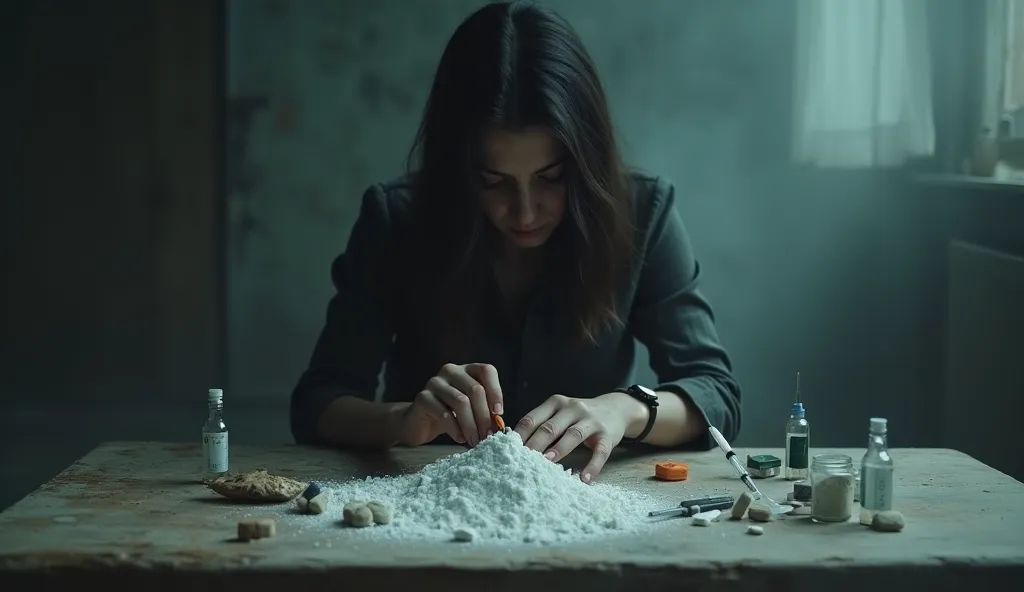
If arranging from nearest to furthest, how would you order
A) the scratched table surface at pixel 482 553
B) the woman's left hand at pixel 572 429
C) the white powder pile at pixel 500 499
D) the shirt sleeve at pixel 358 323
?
the scratched table surface at pixel 482 553, the white powder pile at pixel 500 499, the woman's left hand at pixel 572 429, the shirt sleeve at pixel 358 323

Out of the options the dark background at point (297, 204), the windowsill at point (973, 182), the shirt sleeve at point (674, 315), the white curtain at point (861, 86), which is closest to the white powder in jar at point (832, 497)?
the shirt sleeve at point (674, 315)

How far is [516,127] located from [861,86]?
1.64 m

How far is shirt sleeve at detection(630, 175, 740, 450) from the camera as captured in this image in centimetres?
205

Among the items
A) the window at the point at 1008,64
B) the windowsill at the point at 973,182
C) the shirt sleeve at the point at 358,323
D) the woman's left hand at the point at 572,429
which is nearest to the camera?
the woman's left hand at the point at 572,429

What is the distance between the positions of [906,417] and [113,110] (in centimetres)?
253

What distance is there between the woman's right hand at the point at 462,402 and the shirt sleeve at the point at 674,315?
0.50 m

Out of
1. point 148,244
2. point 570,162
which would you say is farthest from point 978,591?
point 148,244

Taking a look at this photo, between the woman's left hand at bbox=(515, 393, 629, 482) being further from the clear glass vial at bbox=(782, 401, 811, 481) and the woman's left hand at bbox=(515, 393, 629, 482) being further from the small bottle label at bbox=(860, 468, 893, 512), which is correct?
the small bottle label at bbox=(860, 468, 893, 512)

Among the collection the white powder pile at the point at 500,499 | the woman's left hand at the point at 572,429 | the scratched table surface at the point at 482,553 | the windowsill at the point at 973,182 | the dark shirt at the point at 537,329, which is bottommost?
the scratched table surface at the point at 482,553

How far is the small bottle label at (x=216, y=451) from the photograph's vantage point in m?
1.63

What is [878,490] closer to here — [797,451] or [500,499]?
[797,451]

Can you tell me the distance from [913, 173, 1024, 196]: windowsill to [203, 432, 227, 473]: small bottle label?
194 centimetres

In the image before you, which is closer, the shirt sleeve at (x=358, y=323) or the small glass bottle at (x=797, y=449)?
the small glass bottle at (x=797, y=449)

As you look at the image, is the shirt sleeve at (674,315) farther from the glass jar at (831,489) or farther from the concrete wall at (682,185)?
the concrete wall at (682,185)
